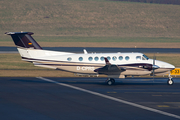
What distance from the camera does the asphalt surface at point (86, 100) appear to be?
1472cm

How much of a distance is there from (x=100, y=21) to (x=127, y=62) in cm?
9617

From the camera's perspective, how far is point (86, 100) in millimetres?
18594

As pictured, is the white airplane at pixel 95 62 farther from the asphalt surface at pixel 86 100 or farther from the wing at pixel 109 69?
the asphalt surface at pixel 86 100

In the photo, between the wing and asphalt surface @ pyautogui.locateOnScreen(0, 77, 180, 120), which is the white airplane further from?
asphalt surface @ pyautogui.locateOnScreen(0, 77, 180, 120)

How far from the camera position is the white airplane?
2569cm

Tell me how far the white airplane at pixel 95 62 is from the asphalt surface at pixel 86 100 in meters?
1.18

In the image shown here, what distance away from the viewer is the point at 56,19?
396 ft

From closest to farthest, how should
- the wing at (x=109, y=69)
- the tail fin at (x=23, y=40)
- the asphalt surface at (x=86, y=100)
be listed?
the asphalt surface at (x=86, y=100), the wing at (x=109, y=69), the tail fin at (x=23, y=40)

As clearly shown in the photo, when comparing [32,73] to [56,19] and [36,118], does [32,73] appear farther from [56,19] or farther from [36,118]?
[56,19]

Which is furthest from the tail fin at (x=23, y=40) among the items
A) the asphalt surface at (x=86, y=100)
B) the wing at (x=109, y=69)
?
the wing at (x=109, y=69)

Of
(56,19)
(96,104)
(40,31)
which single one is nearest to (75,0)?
(56,19)

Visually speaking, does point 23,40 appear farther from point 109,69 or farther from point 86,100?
point 86,100

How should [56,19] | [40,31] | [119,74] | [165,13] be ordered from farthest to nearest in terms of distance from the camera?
[165,13] → [56,19] → [40,31] → [119,74]

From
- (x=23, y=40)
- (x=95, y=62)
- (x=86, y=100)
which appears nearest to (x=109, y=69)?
(x=95, y=62)
